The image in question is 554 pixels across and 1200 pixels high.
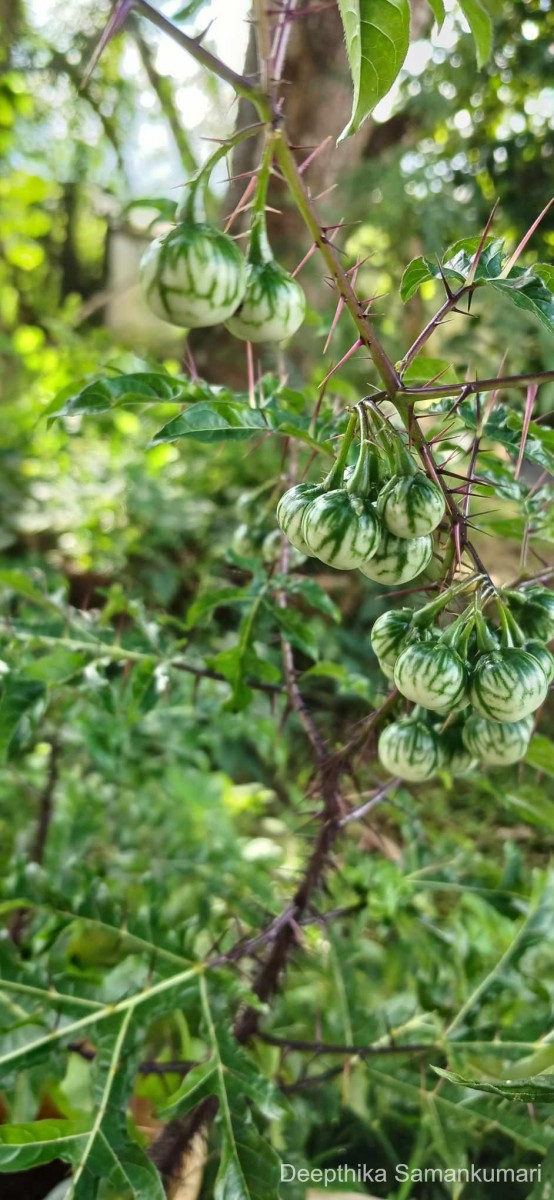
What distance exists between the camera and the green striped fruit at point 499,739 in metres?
0.52

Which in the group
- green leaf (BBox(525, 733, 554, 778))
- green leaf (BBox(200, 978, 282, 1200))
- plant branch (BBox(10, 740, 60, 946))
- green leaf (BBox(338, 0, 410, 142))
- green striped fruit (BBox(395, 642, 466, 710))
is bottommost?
plant branch (BBox(10, 740, 60, 946))

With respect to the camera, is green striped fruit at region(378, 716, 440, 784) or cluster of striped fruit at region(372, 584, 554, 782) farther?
green striped fruit at region(378, 716, 440, 784)

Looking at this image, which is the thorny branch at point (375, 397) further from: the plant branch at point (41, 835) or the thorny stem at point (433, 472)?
the plant branch at point (41, 835)

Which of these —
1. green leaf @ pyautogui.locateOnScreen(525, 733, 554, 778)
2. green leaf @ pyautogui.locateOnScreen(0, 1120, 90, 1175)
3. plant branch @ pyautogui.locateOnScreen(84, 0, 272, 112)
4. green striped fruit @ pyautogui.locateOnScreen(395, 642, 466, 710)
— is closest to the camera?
plant branch @ pyautogui.locateOnScreen(84, 0, 272, 112)

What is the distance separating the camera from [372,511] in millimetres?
415

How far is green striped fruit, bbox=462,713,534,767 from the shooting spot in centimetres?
52

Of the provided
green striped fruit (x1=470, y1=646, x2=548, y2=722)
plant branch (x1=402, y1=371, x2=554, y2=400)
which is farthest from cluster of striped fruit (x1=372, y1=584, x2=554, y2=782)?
plant branch (x1=402, y1=371, x2=554, y2=400)

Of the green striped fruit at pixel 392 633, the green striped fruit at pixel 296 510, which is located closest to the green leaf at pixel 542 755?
the green striped fruit at pixel 392 633

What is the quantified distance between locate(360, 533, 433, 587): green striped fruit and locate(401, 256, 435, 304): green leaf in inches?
5.2

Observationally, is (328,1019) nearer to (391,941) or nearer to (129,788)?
(391,941)

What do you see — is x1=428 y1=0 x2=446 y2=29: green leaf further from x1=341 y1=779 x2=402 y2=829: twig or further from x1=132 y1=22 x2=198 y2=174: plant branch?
x1=132 y1=22 x2=198 y2=174: plant branch

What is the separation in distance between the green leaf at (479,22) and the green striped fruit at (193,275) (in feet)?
0.50

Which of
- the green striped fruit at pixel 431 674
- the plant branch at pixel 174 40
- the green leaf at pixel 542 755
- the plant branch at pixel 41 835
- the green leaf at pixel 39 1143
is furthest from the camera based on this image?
the plant branch at pixel 41 835

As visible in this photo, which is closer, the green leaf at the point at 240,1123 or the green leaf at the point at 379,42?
the green leaf at the point at 379,42
